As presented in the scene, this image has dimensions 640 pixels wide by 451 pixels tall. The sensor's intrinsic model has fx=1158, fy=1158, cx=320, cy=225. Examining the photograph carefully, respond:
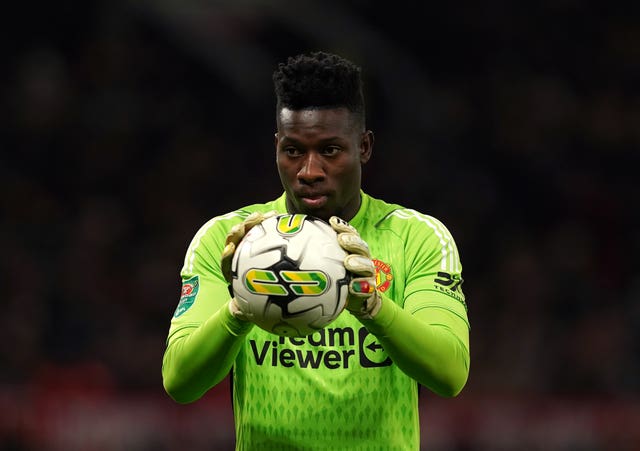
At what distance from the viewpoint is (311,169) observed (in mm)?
3867

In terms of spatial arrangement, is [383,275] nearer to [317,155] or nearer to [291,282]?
[317,155]

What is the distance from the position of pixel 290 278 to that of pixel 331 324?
69 centimetres

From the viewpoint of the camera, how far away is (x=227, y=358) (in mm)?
3672

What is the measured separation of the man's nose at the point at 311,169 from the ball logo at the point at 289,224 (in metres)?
0.36

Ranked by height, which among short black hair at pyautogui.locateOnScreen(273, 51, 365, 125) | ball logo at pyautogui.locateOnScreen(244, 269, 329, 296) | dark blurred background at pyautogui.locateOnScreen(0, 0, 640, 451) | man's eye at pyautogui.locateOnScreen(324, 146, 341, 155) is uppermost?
dark blurred background at pyautogui.locateOnScreen(0, 0, 640, 451)

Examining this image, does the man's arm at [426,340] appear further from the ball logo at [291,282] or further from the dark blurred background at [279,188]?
the dark blurred background at [279,188]

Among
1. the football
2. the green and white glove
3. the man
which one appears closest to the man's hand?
the football

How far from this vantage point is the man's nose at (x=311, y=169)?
12.7 feet

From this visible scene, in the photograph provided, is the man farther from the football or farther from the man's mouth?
the football

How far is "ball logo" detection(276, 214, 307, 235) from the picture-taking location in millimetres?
3441

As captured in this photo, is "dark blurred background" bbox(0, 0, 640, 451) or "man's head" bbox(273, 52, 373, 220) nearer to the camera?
"man's head" bbox(273, 52, 373, 220)

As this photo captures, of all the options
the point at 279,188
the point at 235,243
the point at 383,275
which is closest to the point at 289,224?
the point at 235,243

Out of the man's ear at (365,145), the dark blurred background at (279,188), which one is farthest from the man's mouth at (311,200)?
the dark blurred background at (279,188)
